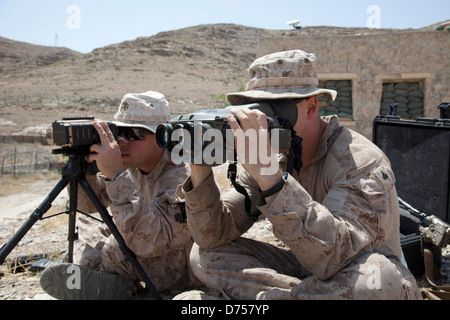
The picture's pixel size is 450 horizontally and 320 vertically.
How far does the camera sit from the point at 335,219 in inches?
60.1

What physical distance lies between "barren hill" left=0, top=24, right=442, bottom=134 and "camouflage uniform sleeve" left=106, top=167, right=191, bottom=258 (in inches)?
624

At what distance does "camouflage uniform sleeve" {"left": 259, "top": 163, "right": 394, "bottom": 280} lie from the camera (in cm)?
150

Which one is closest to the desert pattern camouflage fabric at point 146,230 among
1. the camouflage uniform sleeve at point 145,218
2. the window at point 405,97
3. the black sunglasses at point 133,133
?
the camouflage uniform sleeve at point 145,218

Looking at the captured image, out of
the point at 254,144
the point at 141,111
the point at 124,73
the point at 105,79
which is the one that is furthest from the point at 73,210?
the point at 124,73

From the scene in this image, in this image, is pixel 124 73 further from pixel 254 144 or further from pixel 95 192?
pixel 254 144

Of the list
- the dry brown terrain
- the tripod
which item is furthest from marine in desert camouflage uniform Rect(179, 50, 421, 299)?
the dry brown terrain

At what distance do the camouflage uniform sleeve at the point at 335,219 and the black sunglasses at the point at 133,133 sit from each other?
3.83 ft

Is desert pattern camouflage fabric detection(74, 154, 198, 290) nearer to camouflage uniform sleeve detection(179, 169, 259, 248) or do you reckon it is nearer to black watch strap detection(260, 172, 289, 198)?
camouflage uniform sleeve detection(179, 169, 259, 248)

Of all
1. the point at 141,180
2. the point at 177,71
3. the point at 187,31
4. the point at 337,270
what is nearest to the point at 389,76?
the point at 141,180

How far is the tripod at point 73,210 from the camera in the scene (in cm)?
212

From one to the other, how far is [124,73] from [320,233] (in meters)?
30.8

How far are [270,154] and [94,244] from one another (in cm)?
163

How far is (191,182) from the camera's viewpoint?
1850 mm

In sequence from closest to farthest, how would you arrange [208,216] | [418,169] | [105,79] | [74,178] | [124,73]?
[208,216], [74,178], [418,169], [105,79], [124,73]
